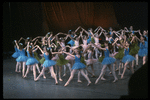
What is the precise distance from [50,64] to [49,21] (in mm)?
7493

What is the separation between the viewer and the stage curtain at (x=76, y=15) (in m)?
12.1

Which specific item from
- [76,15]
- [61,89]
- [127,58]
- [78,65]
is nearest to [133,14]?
[76,15]

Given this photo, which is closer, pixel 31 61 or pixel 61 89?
pixel 61 89

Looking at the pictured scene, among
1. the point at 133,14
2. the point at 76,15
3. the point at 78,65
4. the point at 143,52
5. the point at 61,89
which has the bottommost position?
the point at 61,89

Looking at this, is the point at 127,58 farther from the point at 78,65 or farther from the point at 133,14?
the point at 133,14

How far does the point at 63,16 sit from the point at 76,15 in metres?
0.94

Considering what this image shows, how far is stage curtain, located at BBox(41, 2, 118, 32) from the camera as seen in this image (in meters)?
12.1

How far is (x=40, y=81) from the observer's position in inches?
211

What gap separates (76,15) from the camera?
12539mm

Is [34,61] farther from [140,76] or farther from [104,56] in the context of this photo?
[140,76]

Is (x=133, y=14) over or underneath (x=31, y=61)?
over

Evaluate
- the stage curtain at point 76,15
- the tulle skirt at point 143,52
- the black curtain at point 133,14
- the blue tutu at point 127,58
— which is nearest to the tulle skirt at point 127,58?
the blue tutu at point 127,58

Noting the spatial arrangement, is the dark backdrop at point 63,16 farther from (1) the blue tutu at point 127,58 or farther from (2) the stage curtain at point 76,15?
(1) the blue tutu at point 127,58

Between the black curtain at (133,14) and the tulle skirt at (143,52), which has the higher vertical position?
the black curtain at (133,14)
